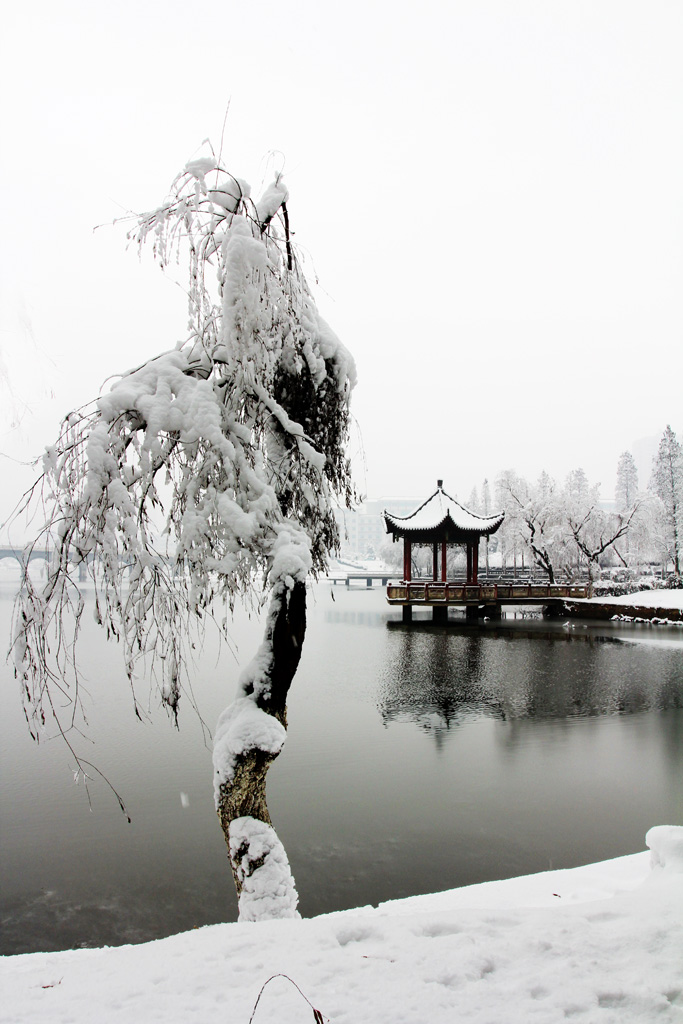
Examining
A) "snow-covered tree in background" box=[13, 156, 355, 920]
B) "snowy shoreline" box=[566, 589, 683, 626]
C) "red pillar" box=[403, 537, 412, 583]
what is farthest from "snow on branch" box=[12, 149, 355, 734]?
"snowy shoreline" box=[566, 589, 683, 626]

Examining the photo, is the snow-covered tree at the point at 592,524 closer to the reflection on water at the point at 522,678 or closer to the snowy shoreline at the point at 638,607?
the snowy shoreline at the point at 638,607

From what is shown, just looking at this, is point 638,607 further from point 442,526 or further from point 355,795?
point 355,795

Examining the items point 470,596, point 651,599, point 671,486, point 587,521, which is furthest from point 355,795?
point 671,486

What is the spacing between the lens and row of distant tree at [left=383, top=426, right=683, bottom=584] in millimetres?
26828

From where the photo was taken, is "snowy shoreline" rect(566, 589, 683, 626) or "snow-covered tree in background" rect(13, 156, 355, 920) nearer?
"snow-covered tree in background" rect(13, 156, 355, 920)

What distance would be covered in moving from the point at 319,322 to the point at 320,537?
135cm

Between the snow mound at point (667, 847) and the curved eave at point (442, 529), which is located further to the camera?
the curved eave at point (442, 529)

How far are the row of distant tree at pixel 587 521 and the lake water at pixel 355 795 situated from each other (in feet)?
49.2

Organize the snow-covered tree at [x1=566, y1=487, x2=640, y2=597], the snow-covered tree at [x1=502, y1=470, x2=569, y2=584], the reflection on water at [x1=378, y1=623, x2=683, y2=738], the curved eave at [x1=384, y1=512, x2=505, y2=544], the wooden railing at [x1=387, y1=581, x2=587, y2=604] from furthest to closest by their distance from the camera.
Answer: the snow-covered tree at [x1=502, y1=470, x2=569, y2=584]
the snow-covered tree at [x1=566, y1=487, x2=640, y2=597]
the curved eave at [x1=384, y1=512, x2=505, y2=544]
the wooden railing at [x1=387, y1=581, x2=587, y2=604]
the reflection on water at [x1=378, y1=623, x2=683, y2=738]

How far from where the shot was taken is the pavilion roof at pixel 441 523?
22750 mm

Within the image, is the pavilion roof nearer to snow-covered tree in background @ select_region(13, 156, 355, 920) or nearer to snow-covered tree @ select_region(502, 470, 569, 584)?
snow-covered tree @ select_region(502, 470, 569, 584)

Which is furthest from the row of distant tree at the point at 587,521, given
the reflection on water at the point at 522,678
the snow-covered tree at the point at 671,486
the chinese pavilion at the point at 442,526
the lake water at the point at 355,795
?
the lake water at the point at 355,795

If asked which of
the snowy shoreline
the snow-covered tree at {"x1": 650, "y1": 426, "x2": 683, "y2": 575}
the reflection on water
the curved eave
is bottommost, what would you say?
the reflection on water

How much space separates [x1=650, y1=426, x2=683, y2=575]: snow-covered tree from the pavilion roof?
15150mm
